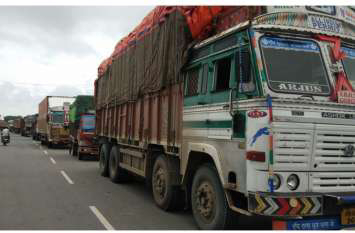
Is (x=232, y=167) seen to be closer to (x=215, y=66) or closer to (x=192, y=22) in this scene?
(x=215, y=66)

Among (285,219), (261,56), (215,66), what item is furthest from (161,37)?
(285,219)

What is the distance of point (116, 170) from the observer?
11.3 m

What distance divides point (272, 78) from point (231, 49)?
2.68ft

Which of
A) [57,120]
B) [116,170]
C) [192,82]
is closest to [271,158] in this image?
[192,82]

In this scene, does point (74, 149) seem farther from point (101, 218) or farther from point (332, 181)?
point (332, 181)

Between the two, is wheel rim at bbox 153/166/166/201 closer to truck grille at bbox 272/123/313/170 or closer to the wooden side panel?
the wooden side panel

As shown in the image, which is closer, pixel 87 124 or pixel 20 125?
pixel 87 124

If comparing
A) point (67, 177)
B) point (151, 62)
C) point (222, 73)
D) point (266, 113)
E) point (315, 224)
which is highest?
point (151, 62)

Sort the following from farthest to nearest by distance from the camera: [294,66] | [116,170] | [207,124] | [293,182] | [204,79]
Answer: [116,170] → [204,79] → [207,124] → [294,66] → [293,182]

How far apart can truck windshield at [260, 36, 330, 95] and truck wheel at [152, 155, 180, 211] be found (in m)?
3.11

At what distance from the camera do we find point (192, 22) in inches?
260

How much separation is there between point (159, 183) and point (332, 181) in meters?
3.67

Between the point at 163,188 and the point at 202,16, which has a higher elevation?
the point at 202,16

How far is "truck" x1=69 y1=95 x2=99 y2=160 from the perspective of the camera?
18.8 metres
